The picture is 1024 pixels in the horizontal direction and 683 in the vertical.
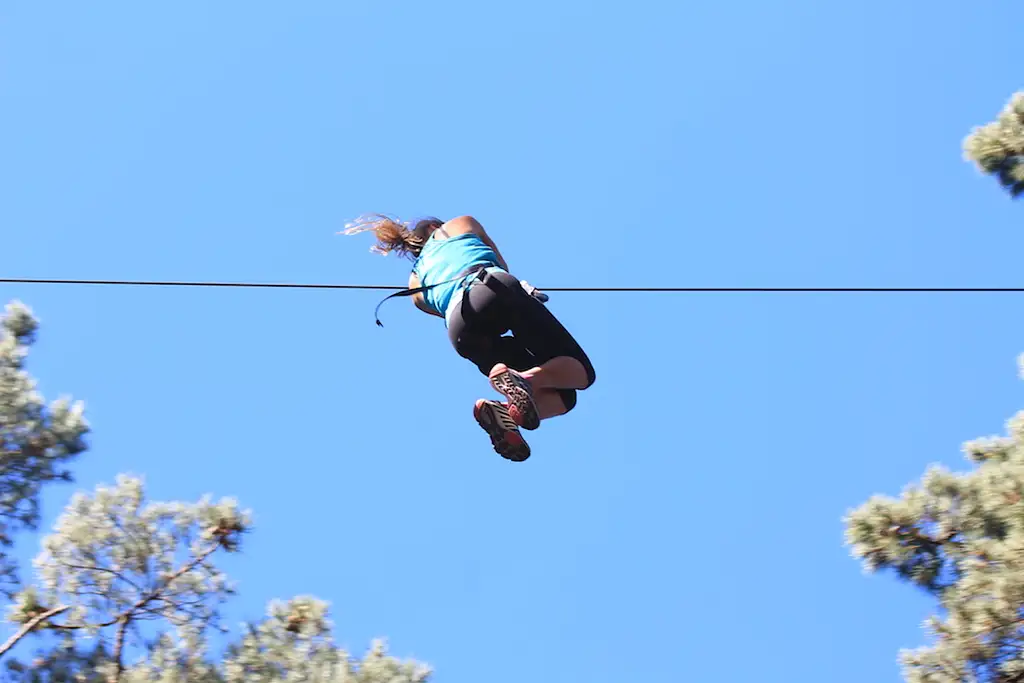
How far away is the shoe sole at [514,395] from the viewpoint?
15.1 feet

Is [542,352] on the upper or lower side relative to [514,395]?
upper

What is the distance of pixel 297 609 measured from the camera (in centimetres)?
658

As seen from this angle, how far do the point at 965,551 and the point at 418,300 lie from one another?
113 inches

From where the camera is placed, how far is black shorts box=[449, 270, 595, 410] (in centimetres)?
471

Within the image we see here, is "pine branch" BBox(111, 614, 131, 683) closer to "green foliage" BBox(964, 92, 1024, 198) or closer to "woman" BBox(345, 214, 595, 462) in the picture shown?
"woman" BBox(345, 214, 595, 462)

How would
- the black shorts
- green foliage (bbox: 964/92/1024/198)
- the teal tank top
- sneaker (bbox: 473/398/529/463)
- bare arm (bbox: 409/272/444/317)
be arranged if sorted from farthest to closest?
green foliage (bbox: 964/92/1024/198) → bare arm (bbox: 409/272/444/317) → the teal tank top → the black shorts → sneaker (bbox: 473/398/529/463)

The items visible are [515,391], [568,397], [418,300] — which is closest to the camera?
[515,391]

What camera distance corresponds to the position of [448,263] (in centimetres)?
494

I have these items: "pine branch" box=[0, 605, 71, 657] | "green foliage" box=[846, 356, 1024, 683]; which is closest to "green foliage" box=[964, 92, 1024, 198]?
"green foliage" box=[846, 356, 1024, 683]

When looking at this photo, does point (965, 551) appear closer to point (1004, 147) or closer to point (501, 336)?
point (1004, 147)

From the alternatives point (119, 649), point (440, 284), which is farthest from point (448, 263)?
point (119, 649)

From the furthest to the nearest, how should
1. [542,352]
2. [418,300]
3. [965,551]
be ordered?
1. [965,551]
2. [418,300]
3. [542,352]

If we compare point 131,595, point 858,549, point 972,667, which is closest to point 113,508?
point 131,595

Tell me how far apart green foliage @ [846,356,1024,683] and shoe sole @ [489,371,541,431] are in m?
2.33
